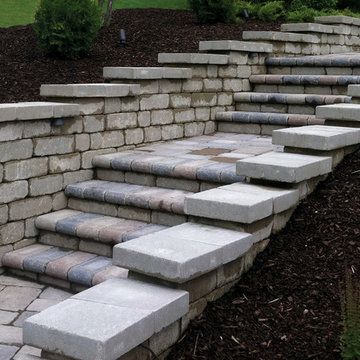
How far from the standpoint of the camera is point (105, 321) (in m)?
3.24

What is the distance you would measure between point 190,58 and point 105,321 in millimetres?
5228

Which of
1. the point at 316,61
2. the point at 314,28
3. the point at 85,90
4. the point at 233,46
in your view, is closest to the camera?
the point at 85,90

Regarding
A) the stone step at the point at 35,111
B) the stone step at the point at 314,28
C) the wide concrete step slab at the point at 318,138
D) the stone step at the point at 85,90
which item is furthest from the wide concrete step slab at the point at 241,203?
the stone step at the point at 314,28

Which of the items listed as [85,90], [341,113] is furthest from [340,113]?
[85,90]

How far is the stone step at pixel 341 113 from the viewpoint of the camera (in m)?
6.04

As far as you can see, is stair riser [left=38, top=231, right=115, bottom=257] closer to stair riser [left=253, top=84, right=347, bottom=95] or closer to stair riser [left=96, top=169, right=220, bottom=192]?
stair riser [left=96, top=169, right=220, bottom=192]

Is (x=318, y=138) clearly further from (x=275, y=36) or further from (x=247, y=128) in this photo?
(x=275, y=36)

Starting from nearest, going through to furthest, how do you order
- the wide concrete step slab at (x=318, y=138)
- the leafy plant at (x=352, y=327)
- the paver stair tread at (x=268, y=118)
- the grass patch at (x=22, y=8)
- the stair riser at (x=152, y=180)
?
the leafy plant at (x=352, y=327) → the wide concrete step slab at (x=318, y=138) → the stair riser at (x=152, y=180) → the paver stair tread at (x=268, y=118) → the grass patch at (x=22, y=8)

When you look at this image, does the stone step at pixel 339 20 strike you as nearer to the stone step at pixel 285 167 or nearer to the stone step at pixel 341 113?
the stone step at pixel 341 113

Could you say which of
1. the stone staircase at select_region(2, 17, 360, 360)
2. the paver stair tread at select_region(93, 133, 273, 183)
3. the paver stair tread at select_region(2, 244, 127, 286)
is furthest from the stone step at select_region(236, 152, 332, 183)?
the paver stair tread at select_region(2, 244, 127, 286)

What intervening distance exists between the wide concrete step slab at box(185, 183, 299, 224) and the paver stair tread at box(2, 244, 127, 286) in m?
0.80

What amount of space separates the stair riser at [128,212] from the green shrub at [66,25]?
171 inches

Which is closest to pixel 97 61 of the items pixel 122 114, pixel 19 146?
pixel 122 114

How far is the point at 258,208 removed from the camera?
4.32 meters
